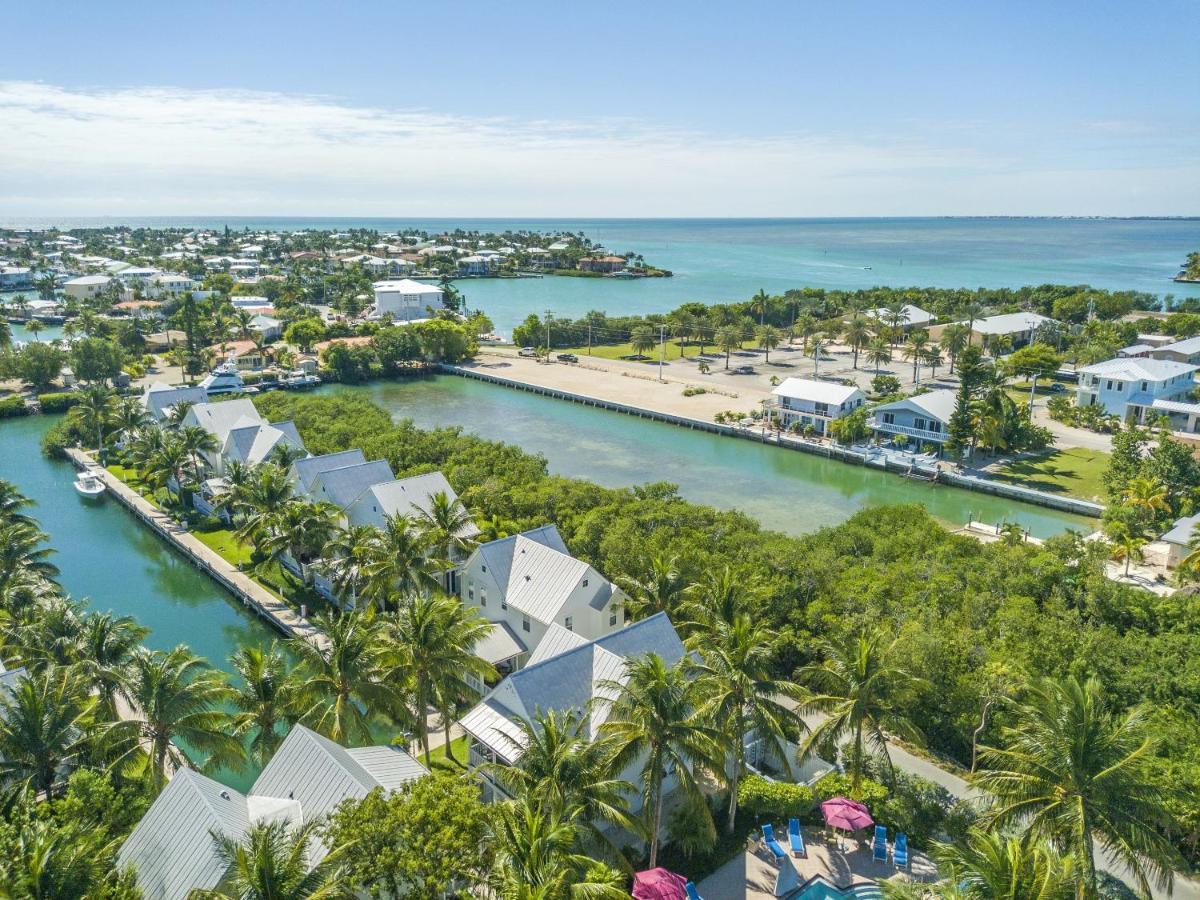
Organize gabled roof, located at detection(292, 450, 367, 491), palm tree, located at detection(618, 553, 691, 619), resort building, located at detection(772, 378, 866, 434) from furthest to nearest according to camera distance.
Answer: resort building, located at detection(772, 378, 866, 434) < gabled roof, located at detection(292, 450, 367, 491) < palm tree, located at detection(618, 553, 691, 619)

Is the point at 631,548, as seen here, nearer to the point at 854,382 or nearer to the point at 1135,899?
the point at 1135,899

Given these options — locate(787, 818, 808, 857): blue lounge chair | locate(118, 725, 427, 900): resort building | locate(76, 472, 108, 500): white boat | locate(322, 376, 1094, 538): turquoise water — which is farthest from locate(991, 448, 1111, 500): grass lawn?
locate(76, 472, 108, 500): white boat

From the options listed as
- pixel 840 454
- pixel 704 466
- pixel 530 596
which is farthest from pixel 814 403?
pixel 530 596

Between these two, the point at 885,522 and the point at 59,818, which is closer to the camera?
the point at 59,818

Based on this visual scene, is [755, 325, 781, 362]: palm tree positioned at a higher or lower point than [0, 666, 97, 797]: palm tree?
lower

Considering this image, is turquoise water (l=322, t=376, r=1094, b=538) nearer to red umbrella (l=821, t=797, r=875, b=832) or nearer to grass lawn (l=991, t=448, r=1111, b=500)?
grass lawn (l=991, t=448, r=1111, b=500)

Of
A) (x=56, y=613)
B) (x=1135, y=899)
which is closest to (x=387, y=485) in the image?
(x=56, y=613)

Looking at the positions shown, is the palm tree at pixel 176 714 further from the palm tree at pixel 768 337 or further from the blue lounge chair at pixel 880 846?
the palm tree at pixel 768 337
